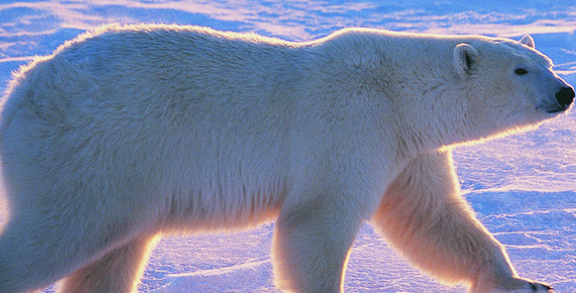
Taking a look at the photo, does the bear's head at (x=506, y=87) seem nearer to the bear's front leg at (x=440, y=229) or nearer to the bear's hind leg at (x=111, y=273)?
the bear's front leg at (x=440, y=229)

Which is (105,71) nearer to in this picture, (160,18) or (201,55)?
(201,55)

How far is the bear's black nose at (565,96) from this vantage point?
9.12 feet

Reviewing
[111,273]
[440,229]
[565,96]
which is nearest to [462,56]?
[565,96]

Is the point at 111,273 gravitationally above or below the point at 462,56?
below

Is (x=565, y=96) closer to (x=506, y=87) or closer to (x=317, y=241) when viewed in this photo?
(x=506, y=87)

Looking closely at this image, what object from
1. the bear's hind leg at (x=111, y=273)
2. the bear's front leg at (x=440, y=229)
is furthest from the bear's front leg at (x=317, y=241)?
the bear's hind leg at (x=111, y=273)

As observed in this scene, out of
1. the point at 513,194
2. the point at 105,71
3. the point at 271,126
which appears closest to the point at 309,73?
the point at 271,126

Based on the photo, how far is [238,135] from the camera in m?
2.75

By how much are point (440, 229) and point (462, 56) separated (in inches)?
33.0

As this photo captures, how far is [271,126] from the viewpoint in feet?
9.06

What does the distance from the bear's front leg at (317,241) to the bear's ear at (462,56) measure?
747 mm

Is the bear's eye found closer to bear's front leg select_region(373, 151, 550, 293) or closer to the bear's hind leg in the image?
bear's front leg select_region(373, 151, 550, 293)

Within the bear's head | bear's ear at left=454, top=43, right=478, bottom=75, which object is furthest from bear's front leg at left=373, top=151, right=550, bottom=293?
bear's ear at left=454, top=43, right=478, bottom=75

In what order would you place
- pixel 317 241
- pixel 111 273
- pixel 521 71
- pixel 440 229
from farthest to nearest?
pixel 440 229, pixel 111 273, pixel 521 71, pixel 317 241
